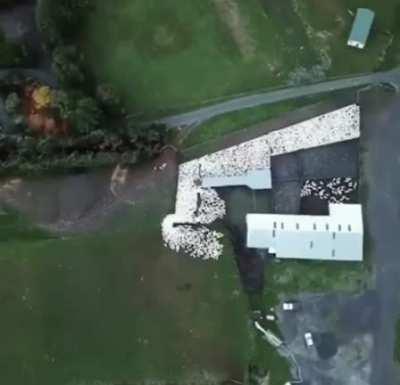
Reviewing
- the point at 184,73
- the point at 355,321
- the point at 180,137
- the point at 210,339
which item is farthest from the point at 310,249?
the point at 184,73

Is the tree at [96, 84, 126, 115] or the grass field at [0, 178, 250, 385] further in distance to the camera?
the tree at [96, 84, 126, 115]

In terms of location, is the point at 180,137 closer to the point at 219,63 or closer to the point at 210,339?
the point at 219,63

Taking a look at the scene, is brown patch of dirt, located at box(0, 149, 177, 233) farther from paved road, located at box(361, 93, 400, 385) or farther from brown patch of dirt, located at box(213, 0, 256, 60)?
paved road, located at box(361, 93, 400, 385)

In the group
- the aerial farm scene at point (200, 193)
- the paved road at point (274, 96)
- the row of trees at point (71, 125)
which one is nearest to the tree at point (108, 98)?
the row of trees at point (71, 125)

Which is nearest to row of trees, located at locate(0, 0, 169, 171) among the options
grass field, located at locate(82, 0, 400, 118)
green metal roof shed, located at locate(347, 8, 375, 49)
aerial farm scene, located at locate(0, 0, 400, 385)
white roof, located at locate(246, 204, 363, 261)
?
aerial farm scene, located at locate(0, 0, 400, 385)

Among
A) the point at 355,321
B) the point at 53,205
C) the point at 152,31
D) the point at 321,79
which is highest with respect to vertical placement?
the point at 152,31

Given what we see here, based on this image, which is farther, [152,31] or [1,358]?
[152,31]

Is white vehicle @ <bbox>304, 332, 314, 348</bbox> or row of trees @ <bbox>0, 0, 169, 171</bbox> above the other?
row of trees @ <bbox>0, 0, 169, 171</bbox>
